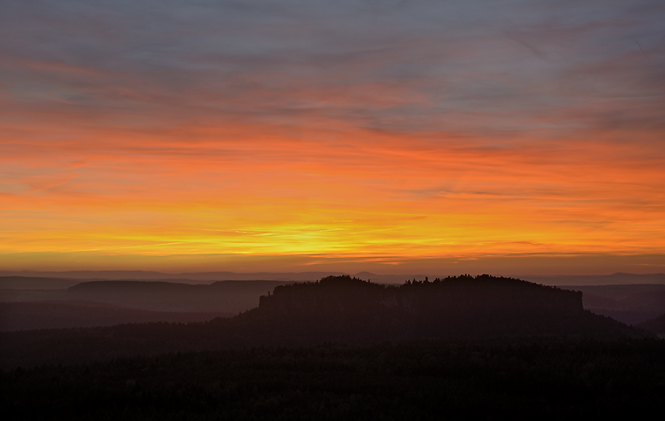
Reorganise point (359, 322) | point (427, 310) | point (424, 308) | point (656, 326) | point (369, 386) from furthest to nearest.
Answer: point (656, 326), point (424, 308), point (427, 310), point (359, 322), point (369, 386)

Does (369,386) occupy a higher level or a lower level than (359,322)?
higher

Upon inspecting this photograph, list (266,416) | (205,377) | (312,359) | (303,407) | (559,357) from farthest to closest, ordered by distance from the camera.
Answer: (312,359) < (559,357) < (205,377) < (303,407) < (266,416)

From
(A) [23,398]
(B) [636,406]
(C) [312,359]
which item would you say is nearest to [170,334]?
(C) [312,359]

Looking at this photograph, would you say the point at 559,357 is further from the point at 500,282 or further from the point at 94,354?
the point at 94,354

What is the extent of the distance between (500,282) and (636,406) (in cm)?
5773

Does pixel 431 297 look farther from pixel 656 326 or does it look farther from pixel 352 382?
pixel 352 382

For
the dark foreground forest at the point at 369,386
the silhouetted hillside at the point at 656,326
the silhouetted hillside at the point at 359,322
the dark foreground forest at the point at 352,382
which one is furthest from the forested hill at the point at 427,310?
the dark foreground forest at the point at 369,386

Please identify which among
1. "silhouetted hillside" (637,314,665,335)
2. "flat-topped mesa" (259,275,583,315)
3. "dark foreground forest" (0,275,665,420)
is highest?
"flat-topped mesa" (259,275,583,315)

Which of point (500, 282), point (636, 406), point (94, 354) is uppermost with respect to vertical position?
point (500, 282)

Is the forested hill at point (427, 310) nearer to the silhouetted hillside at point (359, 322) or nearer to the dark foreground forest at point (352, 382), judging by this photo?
the silhouetted hillside at point (359, 322)

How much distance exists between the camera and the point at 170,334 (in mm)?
76312

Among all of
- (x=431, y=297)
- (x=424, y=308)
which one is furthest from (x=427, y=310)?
(x=431, y=297)

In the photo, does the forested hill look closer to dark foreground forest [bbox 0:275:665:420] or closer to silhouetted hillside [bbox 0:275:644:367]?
silhouetted hillside [bbox 0:275:644:367]

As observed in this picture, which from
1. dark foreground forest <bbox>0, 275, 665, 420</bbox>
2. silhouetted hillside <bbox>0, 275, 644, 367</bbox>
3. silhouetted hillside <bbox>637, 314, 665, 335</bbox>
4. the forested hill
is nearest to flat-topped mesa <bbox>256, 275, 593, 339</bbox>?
the forested hill
